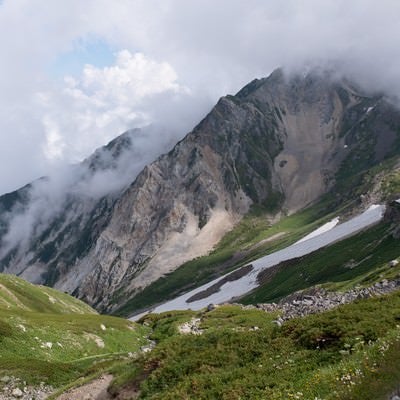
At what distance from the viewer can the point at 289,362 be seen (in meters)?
21.5

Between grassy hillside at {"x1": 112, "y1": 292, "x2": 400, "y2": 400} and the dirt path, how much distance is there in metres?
1.01

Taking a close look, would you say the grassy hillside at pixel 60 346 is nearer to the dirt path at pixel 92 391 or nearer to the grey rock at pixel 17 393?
the grey rock at pixel 17 393

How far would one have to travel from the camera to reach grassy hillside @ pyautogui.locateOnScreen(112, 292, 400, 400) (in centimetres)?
1592

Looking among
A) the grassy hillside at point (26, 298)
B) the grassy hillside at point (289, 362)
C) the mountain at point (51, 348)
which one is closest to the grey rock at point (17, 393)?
the mountain at point (51, 348)

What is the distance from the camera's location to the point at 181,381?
23500 millimetres

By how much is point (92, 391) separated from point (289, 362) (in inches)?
472

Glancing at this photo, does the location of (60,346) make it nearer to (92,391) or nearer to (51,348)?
(51,348)

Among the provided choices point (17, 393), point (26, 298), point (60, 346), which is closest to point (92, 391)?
point (17, 393)

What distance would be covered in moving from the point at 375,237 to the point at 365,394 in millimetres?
192676

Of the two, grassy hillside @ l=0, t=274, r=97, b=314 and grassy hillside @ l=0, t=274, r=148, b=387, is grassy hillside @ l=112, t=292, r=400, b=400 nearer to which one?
grassy hillside @ l=0, t=274, r=148, b=387

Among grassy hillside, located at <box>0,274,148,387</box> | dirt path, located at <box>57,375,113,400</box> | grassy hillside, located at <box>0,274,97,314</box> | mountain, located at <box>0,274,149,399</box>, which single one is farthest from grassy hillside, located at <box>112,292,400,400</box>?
grassy hillside, located at <box>0,274,97,314</box>

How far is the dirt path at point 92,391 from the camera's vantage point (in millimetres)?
26531

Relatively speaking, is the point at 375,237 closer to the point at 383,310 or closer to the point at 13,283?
the point at 13,283

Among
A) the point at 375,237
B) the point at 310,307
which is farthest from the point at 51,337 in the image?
the point at 375,237
